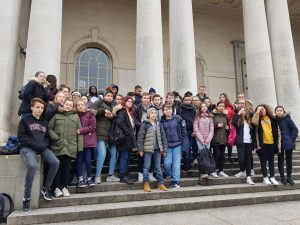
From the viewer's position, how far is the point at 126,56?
56.1 ft

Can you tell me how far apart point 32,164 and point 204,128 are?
4190mm

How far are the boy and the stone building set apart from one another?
438cm

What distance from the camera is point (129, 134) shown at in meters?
6.38

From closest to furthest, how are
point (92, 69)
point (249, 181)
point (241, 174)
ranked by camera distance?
point (249, 181), point (241, 174), point (92, 69)

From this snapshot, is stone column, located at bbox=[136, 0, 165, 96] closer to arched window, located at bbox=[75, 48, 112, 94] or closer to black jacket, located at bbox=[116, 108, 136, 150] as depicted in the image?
black jacket, located at bbox=[116, 108, 136, 150]

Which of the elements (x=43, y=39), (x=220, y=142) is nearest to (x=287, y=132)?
(x=220, y=142)

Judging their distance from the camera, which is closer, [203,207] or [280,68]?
[203,207]

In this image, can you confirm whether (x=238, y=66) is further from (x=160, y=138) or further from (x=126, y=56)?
(x=160, y=138)

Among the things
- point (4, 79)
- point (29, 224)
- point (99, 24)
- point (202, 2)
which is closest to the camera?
point (29, 224)

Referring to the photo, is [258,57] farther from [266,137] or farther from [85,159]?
[85,159]

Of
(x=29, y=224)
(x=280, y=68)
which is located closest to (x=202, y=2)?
(x=280, y=68)

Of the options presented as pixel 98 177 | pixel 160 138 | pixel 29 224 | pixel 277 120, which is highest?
pixel 277 120

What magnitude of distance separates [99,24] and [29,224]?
14.3 meters

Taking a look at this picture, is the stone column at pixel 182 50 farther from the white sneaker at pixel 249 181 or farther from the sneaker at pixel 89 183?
the sneaker at pixel 89 183
